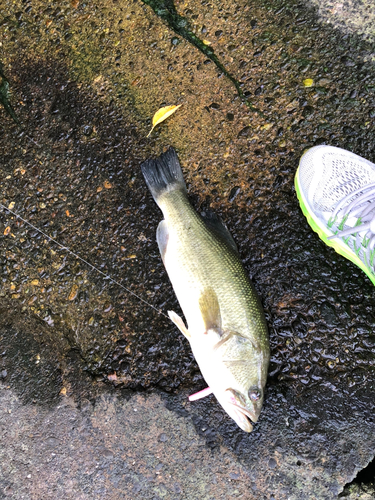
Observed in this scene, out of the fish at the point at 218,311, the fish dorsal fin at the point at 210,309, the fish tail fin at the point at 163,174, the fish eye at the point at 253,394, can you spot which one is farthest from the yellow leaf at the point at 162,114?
the fish eye at the point at 253,394

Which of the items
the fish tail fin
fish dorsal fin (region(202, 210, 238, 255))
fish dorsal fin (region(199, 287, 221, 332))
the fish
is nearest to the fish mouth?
the fish

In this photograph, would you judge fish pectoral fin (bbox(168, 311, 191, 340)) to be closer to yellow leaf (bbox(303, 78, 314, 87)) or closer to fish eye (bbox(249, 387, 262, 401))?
fish eye (bbox(249, 387, 262, 401))

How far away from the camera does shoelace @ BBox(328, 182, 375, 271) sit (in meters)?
2.57

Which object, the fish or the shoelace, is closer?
the fish

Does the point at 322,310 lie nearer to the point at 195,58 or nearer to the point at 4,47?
the point at 195,58

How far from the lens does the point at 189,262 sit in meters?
2.44

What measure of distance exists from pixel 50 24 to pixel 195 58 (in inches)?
57.1

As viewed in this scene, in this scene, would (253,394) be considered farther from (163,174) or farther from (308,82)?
(308,82)

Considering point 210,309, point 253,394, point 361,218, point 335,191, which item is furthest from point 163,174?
point 253,394

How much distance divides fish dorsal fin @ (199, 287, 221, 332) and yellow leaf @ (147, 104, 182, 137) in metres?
1.53

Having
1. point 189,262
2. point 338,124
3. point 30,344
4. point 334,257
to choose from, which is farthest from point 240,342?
point 338,124

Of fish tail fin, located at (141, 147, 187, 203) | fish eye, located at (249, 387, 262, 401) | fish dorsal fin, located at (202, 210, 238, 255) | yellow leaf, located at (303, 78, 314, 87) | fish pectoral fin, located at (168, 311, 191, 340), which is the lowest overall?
fish eye, located at (249, 387, 262, 401)

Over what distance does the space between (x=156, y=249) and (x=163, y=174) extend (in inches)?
23.2

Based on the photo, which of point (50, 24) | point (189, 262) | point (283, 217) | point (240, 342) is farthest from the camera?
point (50, 24)
